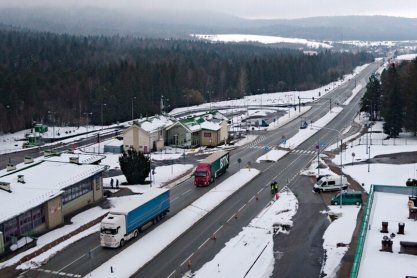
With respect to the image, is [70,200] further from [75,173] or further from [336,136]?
[336,136]

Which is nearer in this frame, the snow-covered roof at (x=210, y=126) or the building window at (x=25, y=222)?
the building window at (x=25, y=222)

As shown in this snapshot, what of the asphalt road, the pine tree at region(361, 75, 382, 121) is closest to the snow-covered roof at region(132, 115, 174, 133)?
the asphalt road

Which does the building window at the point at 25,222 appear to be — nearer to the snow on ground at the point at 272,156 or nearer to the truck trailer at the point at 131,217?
the truck trailer at the point at 131,217

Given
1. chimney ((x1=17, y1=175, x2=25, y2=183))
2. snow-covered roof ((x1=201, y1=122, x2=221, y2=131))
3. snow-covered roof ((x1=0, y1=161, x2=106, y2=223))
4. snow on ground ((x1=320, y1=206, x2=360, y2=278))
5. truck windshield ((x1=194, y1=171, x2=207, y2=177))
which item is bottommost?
snow on ground ((x1=320, y1=206, x2=360, y2=278))

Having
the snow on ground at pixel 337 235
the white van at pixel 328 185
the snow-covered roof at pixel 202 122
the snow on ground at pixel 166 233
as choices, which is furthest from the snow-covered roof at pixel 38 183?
the snow-covered roof at pixel 202 122

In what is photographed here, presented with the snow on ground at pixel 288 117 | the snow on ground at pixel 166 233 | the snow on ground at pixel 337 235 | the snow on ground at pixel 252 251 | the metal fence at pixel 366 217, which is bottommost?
the snow on ground at pixel 288 117

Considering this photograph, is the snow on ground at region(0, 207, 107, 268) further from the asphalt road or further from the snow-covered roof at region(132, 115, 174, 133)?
the snow-covered roof at region(132, 115, 174, 133)
